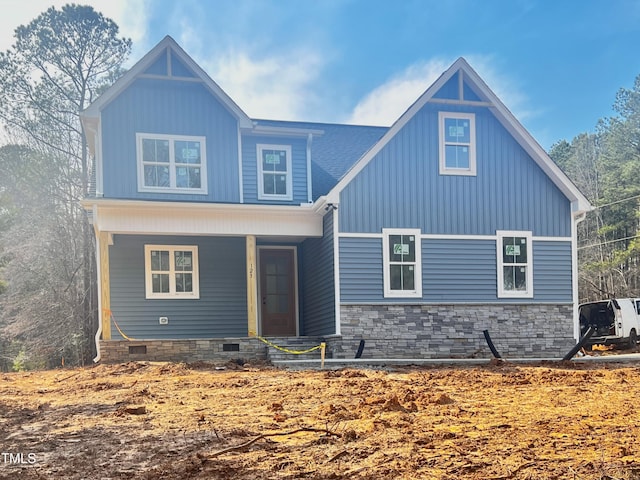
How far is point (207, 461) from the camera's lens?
4.75 m

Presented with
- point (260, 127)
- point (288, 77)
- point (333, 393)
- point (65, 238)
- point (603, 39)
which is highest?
point (603, 39)

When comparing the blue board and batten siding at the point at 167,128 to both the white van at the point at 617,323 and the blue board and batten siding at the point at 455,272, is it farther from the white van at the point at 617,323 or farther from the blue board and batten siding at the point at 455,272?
the white van at the point at 617,323

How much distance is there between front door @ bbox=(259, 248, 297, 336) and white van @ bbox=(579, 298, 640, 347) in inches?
408

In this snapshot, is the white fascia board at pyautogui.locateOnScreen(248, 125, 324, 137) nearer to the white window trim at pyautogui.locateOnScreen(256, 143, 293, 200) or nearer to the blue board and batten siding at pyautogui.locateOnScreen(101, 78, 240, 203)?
the white window trim at pyautogui.locateOnScreen(256, 143, 293, 200)

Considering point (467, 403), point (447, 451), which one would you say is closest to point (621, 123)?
point (467, 403)

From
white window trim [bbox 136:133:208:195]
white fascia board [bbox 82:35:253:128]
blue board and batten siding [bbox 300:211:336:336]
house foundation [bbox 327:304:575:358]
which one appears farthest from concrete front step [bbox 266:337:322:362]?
white fascia board [bbox 82:35:253:128]

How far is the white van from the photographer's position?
20031 millimetres

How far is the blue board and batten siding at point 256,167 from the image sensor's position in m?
15.7

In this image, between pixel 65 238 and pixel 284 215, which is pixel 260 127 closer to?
pixel 284 215

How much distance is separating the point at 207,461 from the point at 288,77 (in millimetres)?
18530

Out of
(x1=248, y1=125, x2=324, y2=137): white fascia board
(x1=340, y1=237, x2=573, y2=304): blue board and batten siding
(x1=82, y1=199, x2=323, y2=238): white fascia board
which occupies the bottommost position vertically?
(x1=340, y1=237, x2=573, y2=304): blue board and batten siding

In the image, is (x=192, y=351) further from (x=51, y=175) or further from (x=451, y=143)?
(x=51, y=175)

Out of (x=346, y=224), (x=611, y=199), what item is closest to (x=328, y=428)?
(x=346, y=224)

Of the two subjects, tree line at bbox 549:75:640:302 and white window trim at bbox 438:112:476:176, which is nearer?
white window trim at bbox 438:112:476:176
